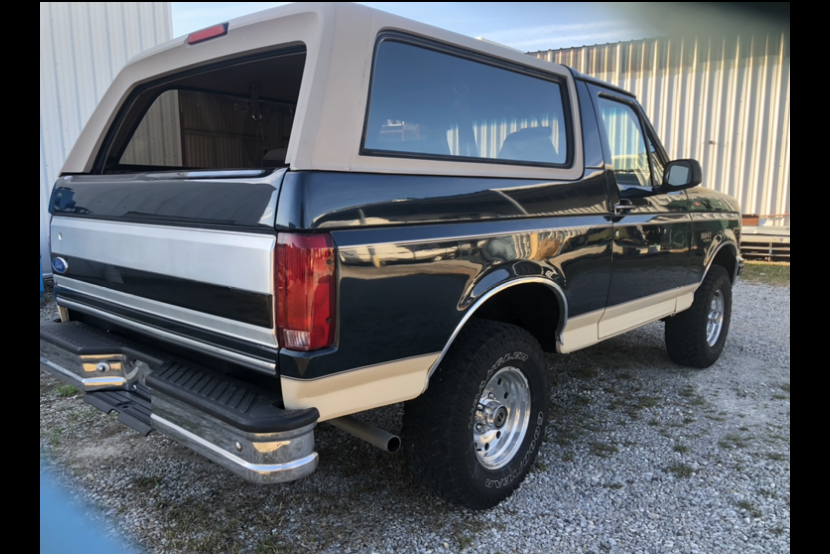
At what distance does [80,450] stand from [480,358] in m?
2.38

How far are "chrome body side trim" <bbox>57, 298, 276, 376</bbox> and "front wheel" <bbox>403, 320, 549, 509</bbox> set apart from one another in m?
0.74

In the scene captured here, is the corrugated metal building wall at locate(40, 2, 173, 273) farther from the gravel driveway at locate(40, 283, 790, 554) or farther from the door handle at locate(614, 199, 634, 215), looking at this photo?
the door handle at locate(614, 199, 634, 215)

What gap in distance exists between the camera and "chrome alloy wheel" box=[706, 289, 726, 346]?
16.1ft

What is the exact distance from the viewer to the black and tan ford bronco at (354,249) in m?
2.00

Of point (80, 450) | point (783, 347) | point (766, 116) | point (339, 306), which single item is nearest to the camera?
point (339, 306)

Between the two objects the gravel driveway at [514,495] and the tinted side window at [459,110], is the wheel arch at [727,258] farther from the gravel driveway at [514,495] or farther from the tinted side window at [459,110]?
the tinted side window at [459,110]

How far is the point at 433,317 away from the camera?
2299 mm

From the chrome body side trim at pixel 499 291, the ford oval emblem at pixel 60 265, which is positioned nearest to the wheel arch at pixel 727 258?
the chrome body side trim at pixel 499 291

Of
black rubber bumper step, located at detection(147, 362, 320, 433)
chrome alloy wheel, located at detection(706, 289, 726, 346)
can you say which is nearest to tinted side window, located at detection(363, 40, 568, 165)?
black rubber bumper step, located at detection(147, 362, 320, 433)

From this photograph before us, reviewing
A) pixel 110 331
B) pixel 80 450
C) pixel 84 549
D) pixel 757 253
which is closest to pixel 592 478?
pixel 84 549

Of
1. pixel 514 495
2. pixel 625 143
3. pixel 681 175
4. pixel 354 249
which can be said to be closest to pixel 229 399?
pixel 354 249

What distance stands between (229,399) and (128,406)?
0.76 m

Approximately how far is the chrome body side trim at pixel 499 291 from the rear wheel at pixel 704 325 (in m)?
2.07

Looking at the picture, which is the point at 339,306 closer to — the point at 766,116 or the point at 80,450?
the point at 80,450
